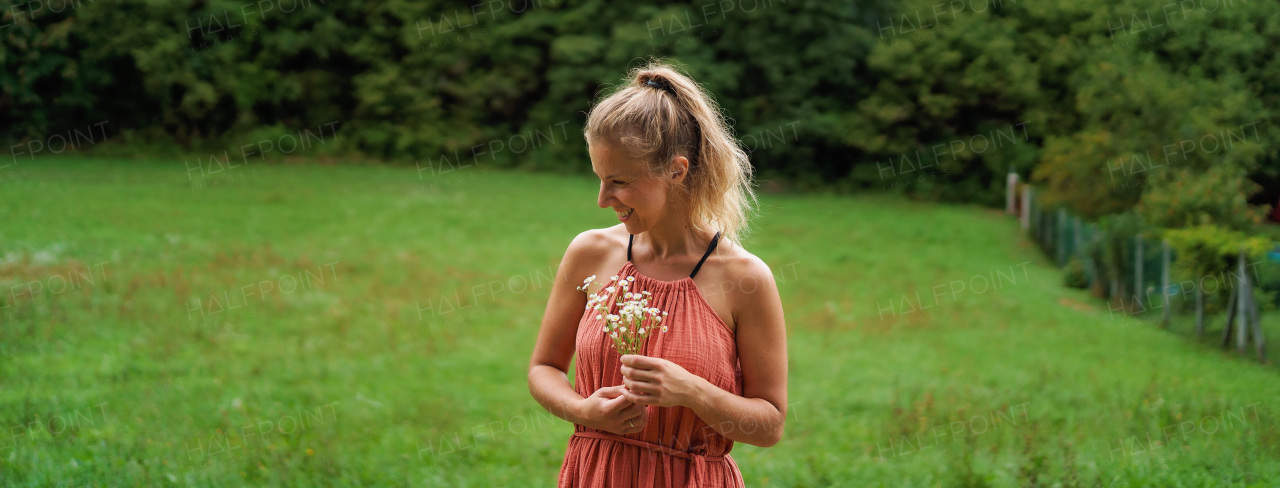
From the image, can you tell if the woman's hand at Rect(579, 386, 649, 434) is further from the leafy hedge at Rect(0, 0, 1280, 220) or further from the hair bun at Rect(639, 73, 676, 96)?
the leafy hedge at Rect(0, 0, 1280, 220)

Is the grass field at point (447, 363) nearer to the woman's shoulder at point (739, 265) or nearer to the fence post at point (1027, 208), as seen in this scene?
the woman's shoulder at point (739, 265)

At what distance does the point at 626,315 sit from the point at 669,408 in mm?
305

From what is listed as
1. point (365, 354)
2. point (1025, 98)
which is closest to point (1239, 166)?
point (365, 354)

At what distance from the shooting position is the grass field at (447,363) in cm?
639

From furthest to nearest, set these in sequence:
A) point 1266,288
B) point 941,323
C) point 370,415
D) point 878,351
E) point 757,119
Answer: point 757,119 → point 941,323 → point 878,351 → point 1266,288 → point 370,415

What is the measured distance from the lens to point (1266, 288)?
9977mm

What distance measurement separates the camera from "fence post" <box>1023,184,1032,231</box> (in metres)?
24.0

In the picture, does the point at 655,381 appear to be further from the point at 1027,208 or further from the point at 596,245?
the point at 1027,208

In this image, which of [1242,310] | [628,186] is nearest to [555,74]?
[1242,310]

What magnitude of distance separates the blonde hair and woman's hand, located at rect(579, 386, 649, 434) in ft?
1.68

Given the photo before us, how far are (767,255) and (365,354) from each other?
9.57 m

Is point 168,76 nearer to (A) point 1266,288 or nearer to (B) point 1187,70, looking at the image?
(B) point 1187,70

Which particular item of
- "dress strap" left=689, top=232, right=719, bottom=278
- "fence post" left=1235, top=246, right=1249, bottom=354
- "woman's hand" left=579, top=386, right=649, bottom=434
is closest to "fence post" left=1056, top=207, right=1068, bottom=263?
"fence post" left=1235, top=246, right=1249, bottom=354

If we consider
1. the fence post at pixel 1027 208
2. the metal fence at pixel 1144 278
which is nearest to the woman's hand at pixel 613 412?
the metal fence at pixel 1144 278
